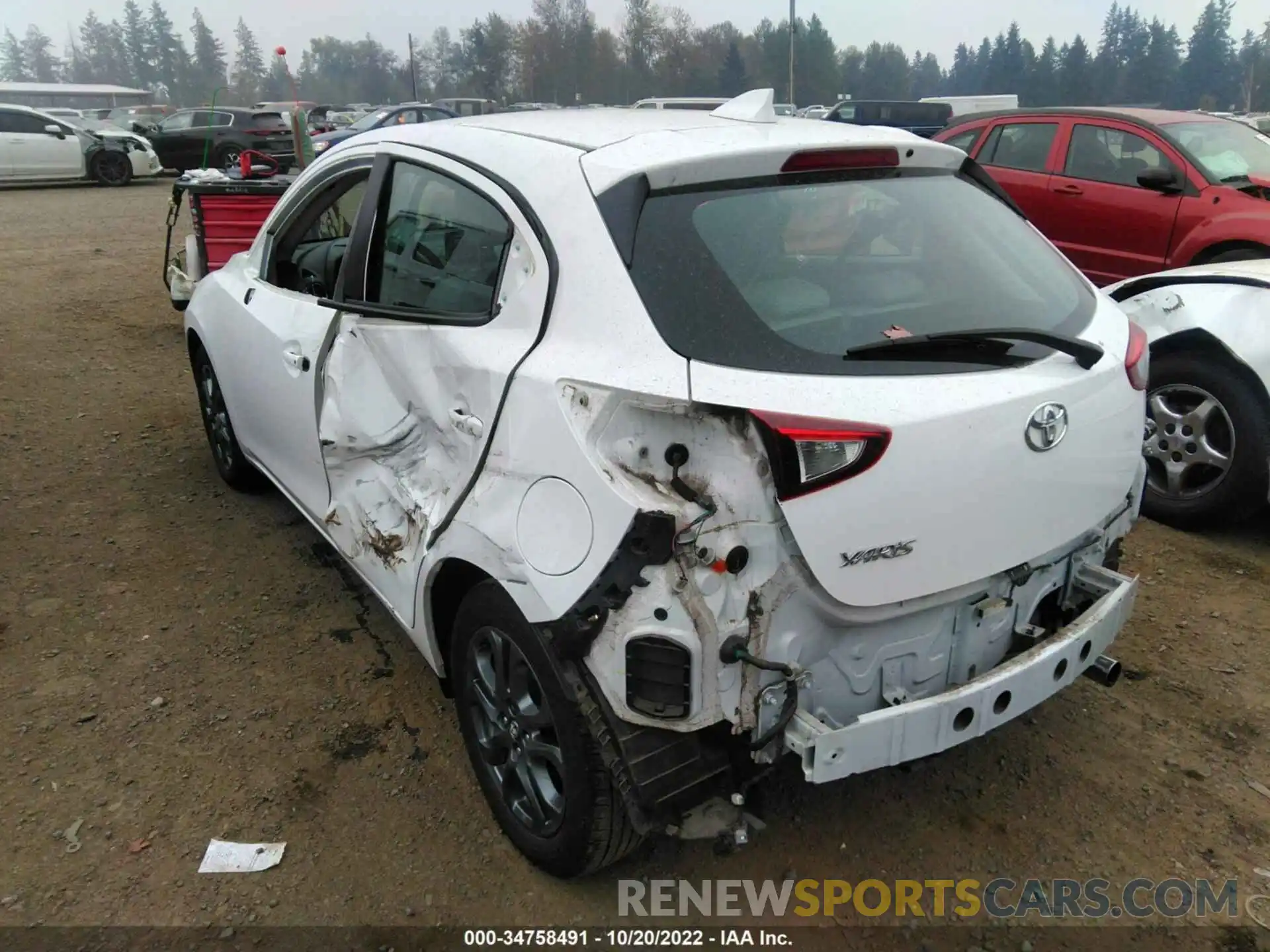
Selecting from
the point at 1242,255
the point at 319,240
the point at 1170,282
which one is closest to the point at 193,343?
the point at 319,240

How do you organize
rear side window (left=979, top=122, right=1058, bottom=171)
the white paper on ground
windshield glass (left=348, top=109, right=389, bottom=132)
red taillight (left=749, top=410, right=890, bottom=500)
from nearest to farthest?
red taillight (left=749, top=410, right=890, bottom=500)
the white paper on ground
rear side window (left=979, top=122, right=1058, bottom=171)
windshield glass (left=348, top=109, right=389, bottom=132)

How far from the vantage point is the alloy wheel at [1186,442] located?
13.5ft

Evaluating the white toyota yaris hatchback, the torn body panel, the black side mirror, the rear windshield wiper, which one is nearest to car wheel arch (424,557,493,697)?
the white toyota yaris hatchback

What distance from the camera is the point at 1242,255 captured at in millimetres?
6414

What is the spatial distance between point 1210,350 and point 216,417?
4630 mm

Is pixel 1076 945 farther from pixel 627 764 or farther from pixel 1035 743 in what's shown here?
pixel 627 764

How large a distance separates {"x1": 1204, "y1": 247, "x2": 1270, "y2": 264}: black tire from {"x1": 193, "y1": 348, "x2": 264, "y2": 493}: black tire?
6076mm

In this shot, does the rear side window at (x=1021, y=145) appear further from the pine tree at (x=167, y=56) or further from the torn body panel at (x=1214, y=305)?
the pine tree at (x=167, y=56)

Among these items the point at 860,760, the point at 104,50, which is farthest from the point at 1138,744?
the point at 104,50

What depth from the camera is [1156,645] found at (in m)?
3.47

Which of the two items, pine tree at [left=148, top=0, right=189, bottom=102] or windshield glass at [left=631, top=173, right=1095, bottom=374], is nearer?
windshield glass at [left=631, top=173, right=1095, bottom=374]

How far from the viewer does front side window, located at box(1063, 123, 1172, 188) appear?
23.2 ft

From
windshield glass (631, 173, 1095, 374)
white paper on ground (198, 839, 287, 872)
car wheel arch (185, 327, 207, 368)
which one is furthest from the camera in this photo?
car wheel arch (185, 327, 207, 368)

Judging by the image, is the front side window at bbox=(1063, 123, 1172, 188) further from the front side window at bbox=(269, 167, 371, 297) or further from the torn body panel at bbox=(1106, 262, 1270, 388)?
the front side window at bbox=(269, 167, 371, 297)
